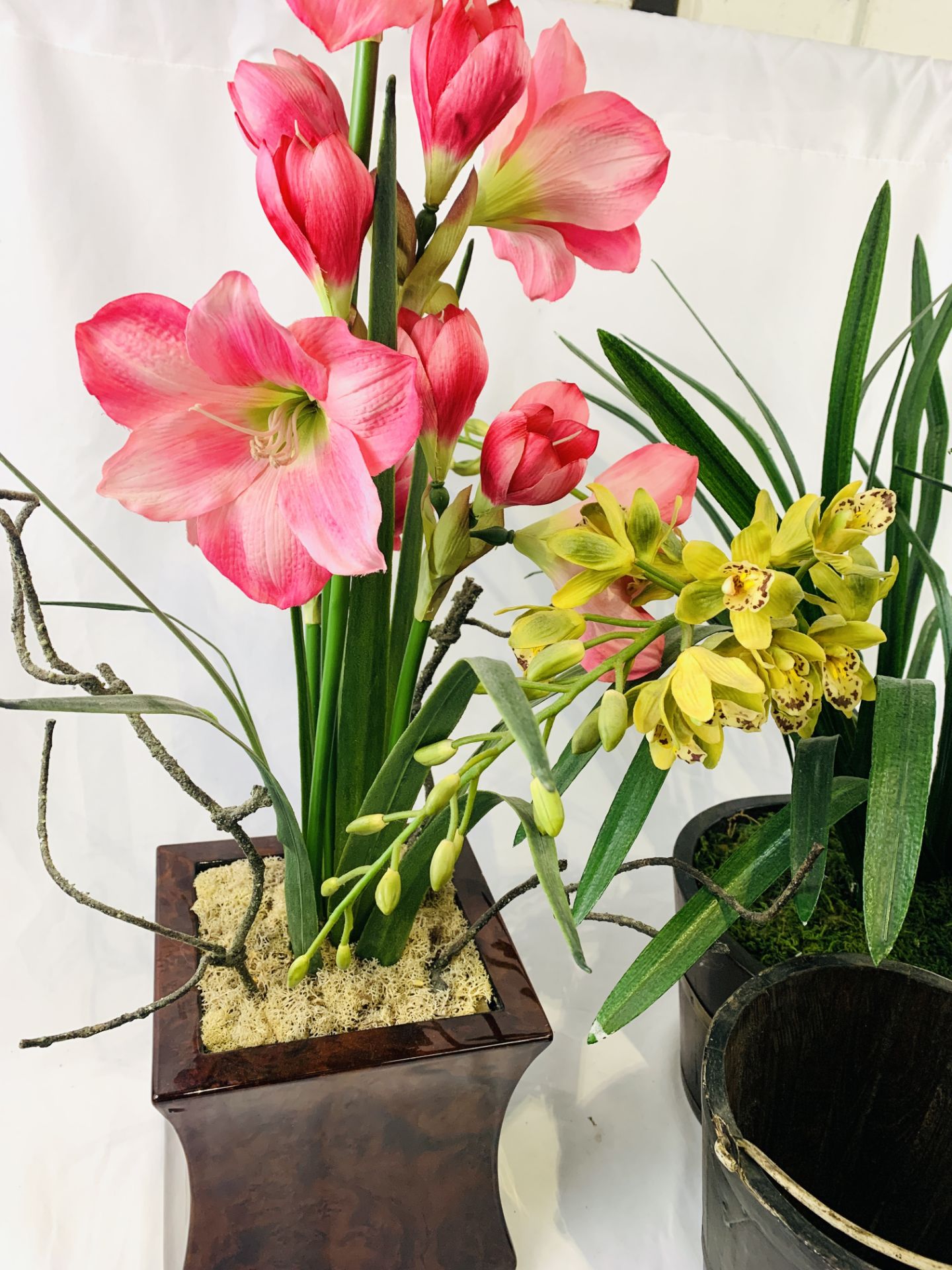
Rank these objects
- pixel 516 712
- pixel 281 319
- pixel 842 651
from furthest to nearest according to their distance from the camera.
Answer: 1. pixel 281 319
2. pixel 842 651
3. pixel 516 712

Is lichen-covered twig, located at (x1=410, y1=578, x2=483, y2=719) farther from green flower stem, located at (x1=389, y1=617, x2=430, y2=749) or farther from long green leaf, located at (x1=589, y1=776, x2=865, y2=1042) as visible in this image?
long green leaf, located at (x1=589, y1=776, x2=865, y2=1042)

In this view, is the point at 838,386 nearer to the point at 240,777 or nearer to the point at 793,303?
the point at 793,303

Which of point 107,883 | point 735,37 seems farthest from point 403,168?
point 107,883

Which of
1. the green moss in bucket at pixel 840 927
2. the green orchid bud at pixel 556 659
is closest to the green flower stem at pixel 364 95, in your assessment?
the green orchid bud at pixel 556 659

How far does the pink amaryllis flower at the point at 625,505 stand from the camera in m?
0.44

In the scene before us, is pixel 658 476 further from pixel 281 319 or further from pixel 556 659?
pixel 281 319

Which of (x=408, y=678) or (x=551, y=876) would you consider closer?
(x=551, y=876)

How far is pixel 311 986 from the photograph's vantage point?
516 mm

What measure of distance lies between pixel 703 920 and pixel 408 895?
6.0 inches

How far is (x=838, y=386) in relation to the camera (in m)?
0.55

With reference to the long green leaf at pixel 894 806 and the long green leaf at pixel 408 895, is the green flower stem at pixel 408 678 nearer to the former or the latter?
the long green leaf at pixel 408 895

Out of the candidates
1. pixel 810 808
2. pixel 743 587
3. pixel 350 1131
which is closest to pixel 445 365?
pixel 743 587

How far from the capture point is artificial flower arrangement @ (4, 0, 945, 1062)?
36cm

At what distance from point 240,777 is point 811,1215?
0.55m
